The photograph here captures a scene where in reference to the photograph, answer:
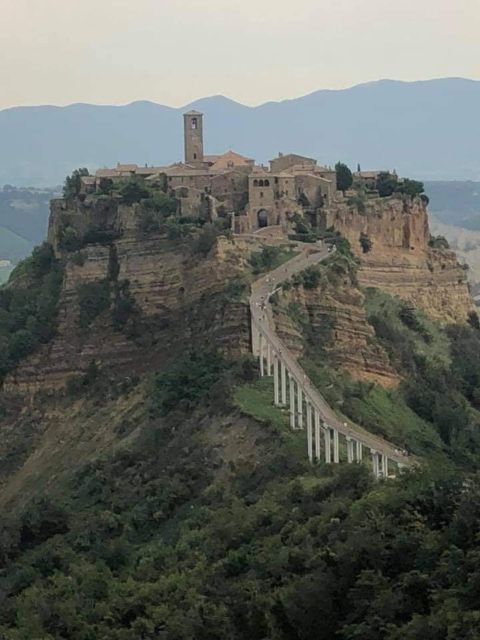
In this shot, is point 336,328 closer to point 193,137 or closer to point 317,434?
point 317,434

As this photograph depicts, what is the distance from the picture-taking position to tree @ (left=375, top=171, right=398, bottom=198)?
59.0 m

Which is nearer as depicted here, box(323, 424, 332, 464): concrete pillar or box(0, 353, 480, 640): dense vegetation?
box(0, 353, 480, 640): dense vegetation

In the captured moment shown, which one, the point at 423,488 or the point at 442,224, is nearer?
the point at 423,488

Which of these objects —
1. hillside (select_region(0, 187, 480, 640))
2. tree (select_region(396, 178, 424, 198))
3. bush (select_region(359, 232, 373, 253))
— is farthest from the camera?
tree (select_region(396, 178, 424, 198))

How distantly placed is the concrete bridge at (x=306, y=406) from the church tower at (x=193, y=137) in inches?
600

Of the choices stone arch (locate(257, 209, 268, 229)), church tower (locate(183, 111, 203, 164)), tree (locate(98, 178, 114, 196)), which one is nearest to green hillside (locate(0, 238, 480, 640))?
tree (locate(98, 178, 114, 196))

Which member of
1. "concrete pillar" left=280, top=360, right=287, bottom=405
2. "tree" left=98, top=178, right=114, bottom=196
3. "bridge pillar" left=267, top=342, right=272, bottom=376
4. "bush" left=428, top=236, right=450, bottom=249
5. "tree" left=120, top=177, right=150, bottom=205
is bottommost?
"concrete pillar" left=280, top=360, right=287, bottom=405

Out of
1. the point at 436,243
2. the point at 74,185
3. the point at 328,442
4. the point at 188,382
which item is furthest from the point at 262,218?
the point at 328,442

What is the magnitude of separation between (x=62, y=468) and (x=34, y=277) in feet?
40.7

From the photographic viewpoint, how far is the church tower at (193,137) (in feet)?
197

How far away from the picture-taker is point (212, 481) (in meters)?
36.5

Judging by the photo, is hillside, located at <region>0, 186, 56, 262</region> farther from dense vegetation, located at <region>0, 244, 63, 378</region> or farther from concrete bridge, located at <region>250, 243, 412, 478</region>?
concrete bridge, located at <region>250, 243, 412, 478</region>

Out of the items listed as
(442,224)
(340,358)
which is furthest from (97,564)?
(442,224)

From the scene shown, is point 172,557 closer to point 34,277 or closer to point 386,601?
point 386,601
